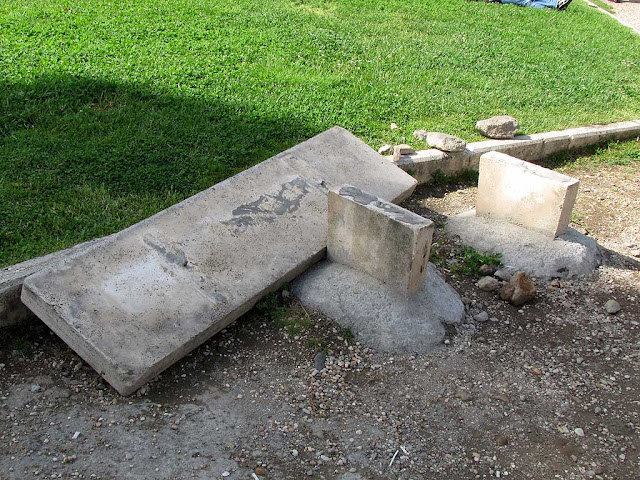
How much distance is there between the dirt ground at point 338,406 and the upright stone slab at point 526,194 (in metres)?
0.80

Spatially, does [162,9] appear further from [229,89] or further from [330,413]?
[330,413]

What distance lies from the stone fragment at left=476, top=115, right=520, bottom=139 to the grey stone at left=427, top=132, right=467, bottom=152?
558 millimetres

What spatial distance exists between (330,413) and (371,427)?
24 centimetres

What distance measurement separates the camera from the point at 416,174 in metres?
6.18

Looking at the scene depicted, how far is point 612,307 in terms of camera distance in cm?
464

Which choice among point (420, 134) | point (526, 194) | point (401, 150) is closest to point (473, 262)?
point (526, 194)

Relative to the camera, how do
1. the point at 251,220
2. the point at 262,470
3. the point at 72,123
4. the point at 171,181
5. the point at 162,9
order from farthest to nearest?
the point at 162,9, the point at 72,123, the point at 171,181, the point at 251,220, the point at 262,470

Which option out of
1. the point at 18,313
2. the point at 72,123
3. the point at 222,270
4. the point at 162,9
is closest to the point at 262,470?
the point at 222,270

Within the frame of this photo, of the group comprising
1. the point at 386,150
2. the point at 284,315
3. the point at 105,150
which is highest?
the point at 105,150

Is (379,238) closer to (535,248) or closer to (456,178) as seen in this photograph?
(535,248)

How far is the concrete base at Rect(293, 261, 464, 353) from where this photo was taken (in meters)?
4.14

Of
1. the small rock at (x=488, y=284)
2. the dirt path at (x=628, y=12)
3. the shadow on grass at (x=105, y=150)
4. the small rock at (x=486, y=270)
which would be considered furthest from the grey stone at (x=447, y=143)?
the dirt path at (x=628, y=12)

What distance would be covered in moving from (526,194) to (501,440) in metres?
2.18

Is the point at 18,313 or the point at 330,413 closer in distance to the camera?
the point at 330,413
